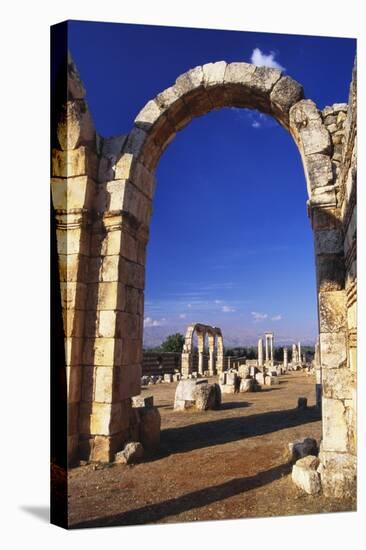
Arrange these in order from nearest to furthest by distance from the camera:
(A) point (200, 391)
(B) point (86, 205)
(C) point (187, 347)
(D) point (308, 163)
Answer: (D) point (308, 163) < (B) point (86, 205) < (A) point (200, 391) < (C) point (187, 347)

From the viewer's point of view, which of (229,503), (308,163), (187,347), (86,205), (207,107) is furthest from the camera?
(187,347)

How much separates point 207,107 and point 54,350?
13.0 ft

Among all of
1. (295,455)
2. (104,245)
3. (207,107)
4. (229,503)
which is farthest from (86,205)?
(295,455)

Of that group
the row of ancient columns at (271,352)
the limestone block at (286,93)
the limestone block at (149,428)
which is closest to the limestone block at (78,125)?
the limestone block at (286,93)

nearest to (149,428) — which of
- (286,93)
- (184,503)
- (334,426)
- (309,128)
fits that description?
(184,503)

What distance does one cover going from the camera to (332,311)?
16.7 ft

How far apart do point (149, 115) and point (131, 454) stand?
14.6 feet

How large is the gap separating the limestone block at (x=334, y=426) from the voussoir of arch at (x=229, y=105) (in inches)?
89.7

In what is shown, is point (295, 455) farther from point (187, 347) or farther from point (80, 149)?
point (187, 347)

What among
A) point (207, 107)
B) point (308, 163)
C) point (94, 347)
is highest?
point (207, 107)

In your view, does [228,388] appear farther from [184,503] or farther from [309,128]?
[309,128]

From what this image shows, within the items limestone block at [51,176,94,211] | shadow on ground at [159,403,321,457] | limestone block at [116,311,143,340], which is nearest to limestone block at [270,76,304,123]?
limestone block at [51,176,94,211]

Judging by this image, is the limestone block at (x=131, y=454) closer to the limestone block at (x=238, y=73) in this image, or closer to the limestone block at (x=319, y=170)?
the limestone block at (x=319, y=170)

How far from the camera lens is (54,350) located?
5.00m
